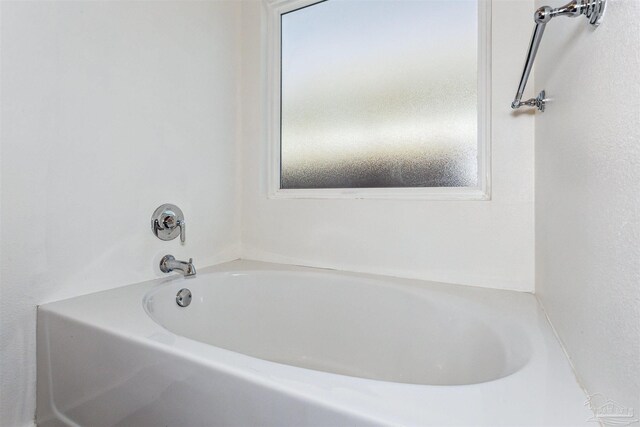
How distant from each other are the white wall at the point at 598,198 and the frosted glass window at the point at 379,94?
1.51 ft

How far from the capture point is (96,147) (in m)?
1.15

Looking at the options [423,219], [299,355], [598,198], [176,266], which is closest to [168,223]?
[176,266]

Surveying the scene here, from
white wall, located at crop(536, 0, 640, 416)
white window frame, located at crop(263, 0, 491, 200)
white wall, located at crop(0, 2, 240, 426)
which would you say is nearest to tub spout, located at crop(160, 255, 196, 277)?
white wall, located at crop(0, 2, 240, 426)

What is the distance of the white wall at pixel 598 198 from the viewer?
42 centimetres

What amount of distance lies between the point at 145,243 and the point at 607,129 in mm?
1455

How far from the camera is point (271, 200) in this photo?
1.72 m

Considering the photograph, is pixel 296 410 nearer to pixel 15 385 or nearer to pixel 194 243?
pixel 15 385

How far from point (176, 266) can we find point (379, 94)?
1.19m

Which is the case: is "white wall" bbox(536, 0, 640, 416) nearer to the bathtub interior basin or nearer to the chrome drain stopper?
the bathtub interior basin

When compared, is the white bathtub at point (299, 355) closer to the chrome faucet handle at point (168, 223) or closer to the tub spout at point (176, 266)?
the tub spout at point (176, 266)

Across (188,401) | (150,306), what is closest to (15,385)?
(150,306)

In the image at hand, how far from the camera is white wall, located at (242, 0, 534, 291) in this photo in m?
1.19

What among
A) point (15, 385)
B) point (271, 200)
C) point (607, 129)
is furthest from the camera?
point (271, 200)

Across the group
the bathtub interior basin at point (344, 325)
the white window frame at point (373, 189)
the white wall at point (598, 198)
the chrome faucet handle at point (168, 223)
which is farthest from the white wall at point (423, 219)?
the chrome faucet handle at point (168, 223)
